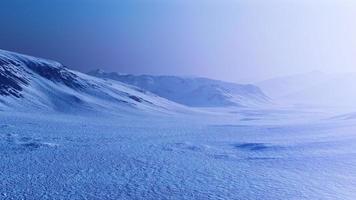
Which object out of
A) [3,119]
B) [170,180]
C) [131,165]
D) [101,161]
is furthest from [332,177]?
[3,119]

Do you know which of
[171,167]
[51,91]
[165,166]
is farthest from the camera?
[51,91]

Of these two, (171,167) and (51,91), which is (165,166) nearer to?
(171,167)

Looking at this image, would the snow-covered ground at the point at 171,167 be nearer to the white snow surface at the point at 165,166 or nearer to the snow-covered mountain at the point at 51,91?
the white snow surface at the point at 165,166

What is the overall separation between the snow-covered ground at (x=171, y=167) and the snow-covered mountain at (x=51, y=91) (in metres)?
42.8

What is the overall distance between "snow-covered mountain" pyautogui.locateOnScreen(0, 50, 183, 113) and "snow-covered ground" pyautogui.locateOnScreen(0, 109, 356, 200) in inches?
1684

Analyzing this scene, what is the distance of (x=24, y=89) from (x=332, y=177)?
8108 centimetres

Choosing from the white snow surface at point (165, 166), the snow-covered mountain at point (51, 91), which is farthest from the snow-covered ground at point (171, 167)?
the snow-covered mountain at point (51, 91)

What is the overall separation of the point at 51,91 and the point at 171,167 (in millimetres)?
78321

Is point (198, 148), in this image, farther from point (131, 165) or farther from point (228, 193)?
point (228, 193)

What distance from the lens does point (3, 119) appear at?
58750 millimetres

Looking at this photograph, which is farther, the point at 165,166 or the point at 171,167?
the point at 165,166

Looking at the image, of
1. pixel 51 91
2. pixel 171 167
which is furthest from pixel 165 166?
pixel 51 91

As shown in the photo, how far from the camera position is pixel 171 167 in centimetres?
3098

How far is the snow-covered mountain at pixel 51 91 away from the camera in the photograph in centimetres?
8956
